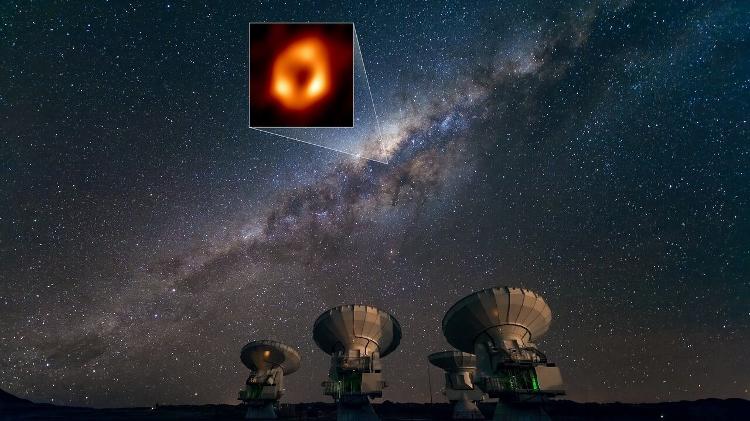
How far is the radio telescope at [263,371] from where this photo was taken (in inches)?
2024

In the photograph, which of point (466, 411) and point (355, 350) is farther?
point (466, 411)

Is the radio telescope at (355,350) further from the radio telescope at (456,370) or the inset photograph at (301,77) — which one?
the inset photograph at (301,77)

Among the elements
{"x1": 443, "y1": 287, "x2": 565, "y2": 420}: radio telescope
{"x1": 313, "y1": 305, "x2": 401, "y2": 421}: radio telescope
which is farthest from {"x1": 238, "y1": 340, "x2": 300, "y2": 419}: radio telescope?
{"x1": 443, "y1": 287, "x2": 565, "y2": 420}: radio telescope

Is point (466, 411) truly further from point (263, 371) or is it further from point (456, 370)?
point (263, 371)

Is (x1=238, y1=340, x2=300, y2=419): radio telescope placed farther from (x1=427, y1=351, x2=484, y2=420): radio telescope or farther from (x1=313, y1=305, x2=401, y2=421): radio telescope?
(x1=427, y1=351, x2=484, y2=420): radio telescope

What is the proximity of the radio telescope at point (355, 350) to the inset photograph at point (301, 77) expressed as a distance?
27684mm

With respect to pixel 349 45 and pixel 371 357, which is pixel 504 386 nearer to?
pixel 371 357

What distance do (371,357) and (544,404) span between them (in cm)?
1287

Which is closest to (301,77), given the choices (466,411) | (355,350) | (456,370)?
(355,350)

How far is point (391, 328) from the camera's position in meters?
38.8

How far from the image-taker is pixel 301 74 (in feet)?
33.6

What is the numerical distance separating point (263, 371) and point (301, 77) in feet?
161

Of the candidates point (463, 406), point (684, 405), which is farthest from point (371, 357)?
point (684, 405)

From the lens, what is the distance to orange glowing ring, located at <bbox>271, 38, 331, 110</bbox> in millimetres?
10211
